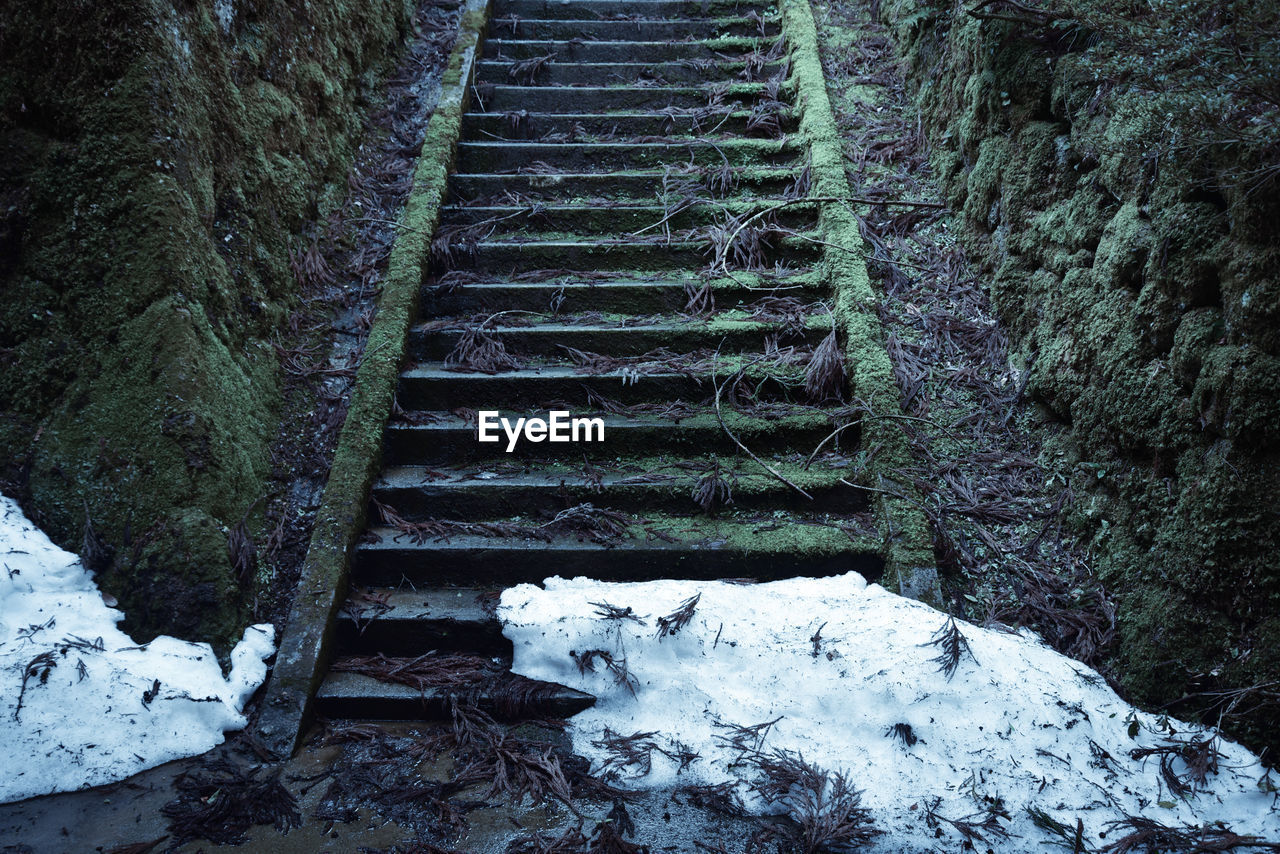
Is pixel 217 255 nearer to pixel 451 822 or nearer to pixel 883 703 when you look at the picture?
pixel 451 822

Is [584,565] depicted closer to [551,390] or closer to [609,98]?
[551,390]

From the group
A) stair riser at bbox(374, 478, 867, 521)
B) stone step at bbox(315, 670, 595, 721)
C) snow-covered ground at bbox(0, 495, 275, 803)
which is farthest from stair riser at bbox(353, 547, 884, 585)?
snow-covered ground at bbox(0, 495, 275, 803)

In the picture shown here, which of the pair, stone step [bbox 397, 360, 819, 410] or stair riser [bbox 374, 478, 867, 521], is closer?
stair riser [bbox 374, 478, 867, 521]

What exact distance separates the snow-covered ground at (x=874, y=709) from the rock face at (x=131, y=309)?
1.27 m

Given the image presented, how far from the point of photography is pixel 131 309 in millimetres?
3117

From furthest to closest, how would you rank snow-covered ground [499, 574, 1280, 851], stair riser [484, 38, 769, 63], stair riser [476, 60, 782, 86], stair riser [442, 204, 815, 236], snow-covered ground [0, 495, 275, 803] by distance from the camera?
stair riser [484, 38, 769, 63], stair riser [476, 60, 782, 86], stair riser [442, 204, 815, 236], snow-covered ground [0, 495, 275, 803], snow-covered ground [499, 574, 1280, 851]

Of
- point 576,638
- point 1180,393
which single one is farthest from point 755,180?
point 576,638

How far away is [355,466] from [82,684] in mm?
1207

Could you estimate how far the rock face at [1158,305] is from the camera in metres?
2.35

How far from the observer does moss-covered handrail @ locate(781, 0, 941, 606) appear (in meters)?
3.01

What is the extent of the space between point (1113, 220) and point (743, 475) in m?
1.79

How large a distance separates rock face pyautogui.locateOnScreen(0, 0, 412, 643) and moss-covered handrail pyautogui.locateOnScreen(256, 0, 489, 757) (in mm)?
276

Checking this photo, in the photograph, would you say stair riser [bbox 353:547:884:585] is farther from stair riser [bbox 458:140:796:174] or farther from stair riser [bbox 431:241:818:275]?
stair riser [bbox 458:140:796:174]

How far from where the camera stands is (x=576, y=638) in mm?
2846
